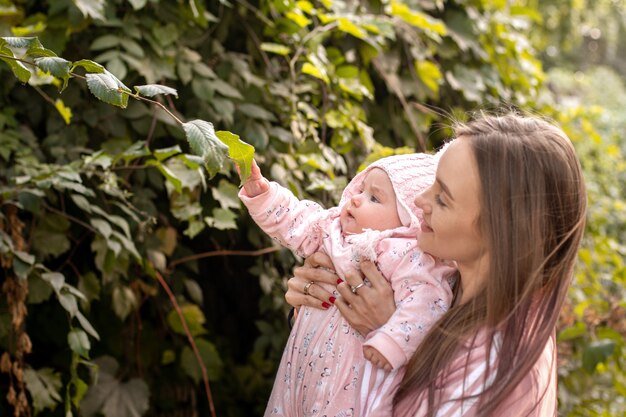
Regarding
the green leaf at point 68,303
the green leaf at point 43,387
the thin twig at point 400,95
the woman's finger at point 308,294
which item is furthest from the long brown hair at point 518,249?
the thin twig at point 400,95

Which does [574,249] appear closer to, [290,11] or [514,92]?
[290,11]

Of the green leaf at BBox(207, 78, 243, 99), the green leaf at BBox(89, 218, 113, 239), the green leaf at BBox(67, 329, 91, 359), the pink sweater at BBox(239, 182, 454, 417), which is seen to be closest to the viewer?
the pink sweater at BBox(239, 182, 454, 417)

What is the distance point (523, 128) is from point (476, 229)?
196 millimetres

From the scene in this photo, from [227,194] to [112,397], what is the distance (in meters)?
0.63

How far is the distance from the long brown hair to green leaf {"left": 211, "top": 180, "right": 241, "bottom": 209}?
0.98 m

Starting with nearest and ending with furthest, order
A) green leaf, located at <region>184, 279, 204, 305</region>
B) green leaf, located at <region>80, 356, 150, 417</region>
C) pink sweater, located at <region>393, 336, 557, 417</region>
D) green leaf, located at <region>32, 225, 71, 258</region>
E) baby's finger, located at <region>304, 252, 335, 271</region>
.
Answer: pink sweater, located at <region>393, 336, 557, 417</region> → baby's finger, located at <region>304, 252, 335, 271</region> → green leaf, located at <region>32, 225, 71, 258</region> → green leaf, located at <region>80, 356, 150, 417</region> → green leaf, located at <region>184, 279, 204, 305</region>

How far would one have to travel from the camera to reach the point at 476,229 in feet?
5.07

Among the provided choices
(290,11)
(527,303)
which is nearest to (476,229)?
(527,303)

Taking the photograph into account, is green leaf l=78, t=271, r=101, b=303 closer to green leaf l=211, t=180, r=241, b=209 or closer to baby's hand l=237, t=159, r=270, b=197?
green leaf l=211, t=180, r=241, b=209

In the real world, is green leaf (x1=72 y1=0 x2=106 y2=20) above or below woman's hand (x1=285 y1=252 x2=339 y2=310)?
above

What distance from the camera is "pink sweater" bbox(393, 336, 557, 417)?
151 cm

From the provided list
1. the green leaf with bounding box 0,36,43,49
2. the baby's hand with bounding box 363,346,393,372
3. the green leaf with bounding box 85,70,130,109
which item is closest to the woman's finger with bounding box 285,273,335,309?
the baby's hand with bounding box 363,346,393,372

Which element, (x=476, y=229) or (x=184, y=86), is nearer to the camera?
(x=476, y=229)

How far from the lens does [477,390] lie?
150 cm
